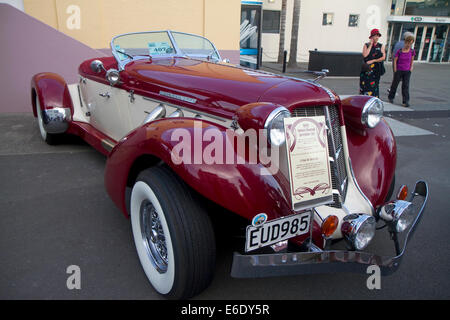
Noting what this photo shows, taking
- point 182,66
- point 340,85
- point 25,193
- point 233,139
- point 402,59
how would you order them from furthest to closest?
point 340,85, point 402,59, point 25,193, point 182,66, point 233,139

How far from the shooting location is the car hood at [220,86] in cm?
207

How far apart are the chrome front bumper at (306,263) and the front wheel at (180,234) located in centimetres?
22

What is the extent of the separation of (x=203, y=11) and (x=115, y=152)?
6.77 meters

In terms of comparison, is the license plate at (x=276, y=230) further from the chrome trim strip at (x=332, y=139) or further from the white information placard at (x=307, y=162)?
the chrome trim strip at (x=332, y=139)

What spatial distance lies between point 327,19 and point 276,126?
63.9 ft

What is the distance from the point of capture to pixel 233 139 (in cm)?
183

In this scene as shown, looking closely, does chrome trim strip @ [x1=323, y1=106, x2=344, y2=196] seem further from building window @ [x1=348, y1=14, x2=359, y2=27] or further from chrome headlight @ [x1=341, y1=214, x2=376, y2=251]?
building window @ [x1=348, y1=14, x2=359, y2=27]

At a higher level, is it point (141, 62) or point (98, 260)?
point (141, 62)

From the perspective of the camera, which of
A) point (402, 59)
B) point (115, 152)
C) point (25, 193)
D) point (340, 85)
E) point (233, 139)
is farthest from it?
point (340, 85)

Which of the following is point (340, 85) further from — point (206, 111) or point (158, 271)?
point (158, 271)

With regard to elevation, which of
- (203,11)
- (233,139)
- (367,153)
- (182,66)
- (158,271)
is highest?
(203,11)

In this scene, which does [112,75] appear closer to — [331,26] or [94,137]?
[94,137]

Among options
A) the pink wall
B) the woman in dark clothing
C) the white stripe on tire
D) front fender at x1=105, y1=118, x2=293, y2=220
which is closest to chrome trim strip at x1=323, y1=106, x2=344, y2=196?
front fender at x1=105, y1=118, x2=293, y2=220
